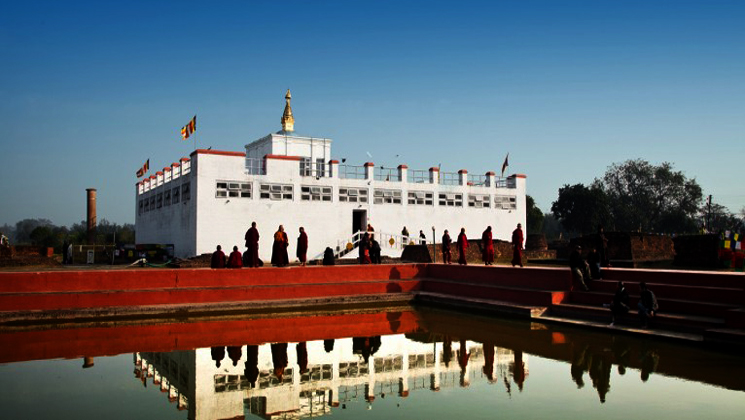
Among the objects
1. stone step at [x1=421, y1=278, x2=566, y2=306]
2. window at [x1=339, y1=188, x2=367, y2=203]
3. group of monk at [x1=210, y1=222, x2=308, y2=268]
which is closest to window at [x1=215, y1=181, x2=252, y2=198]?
window at [x1=339, y1=188, x2=367, y2=203]

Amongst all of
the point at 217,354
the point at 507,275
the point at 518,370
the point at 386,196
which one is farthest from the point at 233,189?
the point at 518,370

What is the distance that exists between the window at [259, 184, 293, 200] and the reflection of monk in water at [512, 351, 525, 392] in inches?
896

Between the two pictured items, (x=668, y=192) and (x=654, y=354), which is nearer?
(x=654, y=354)

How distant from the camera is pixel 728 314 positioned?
10727 millimetres

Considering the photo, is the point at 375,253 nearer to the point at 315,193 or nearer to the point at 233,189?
the point at 233,189

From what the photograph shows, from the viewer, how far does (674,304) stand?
40.1 feet

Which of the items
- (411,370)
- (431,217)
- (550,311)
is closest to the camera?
(411,370)

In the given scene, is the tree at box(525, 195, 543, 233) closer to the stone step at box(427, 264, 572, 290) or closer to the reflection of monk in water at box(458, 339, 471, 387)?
the stone step at box(427, 264, 572, 290)

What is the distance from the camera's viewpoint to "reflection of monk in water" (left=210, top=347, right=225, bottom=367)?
32.7ft

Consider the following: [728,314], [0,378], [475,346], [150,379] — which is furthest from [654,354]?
[0,378]

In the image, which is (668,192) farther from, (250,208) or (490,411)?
(490,411)

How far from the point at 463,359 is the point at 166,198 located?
30.0 m

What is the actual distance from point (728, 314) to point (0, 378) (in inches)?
473

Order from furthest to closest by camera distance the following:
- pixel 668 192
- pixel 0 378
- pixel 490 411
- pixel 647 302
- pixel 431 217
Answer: pixel 668 192 → pixel 431 217 → pixel 647 302 → pixel 0 378 → pixel 490 411
